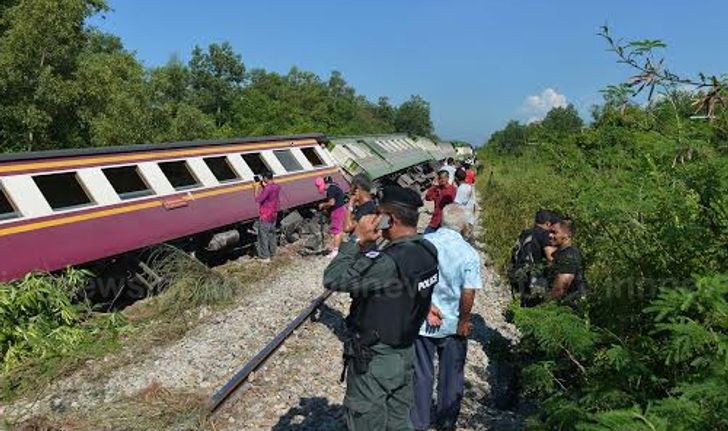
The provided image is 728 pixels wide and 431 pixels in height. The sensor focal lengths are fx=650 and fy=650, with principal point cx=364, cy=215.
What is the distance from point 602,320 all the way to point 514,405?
7.50 feet

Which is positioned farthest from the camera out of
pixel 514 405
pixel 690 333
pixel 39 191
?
pixel 39 191

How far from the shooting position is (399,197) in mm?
3908

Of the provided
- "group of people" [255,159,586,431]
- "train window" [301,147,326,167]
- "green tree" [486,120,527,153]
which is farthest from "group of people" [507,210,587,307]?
"green tree" [486,120,527,153]

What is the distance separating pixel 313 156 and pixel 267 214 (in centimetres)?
545

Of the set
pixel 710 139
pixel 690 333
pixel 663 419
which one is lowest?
pixel 663 419

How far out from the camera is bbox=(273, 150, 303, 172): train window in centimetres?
1510

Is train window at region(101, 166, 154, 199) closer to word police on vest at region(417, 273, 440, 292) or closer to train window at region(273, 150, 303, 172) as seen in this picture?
train window at region(273, 150, 303, 172)

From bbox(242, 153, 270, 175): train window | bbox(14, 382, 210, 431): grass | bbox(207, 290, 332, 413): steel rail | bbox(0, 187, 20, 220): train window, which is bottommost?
bbox(14, 382, 210, 431): grass

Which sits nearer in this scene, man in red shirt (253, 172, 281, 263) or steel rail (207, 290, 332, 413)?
steel rail (207, 290, 332, 413)

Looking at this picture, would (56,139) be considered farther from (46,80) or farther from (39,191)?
(39,191)

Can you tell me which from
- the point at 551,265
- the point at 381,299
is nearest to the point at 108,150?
the point at 551,265

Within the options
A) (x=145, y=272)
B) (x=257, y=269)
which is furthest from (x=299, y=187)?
(x=145, y=272)

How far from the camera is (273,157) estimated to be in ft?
48.5

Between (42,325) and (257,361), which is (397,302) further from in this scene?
(42,325)
